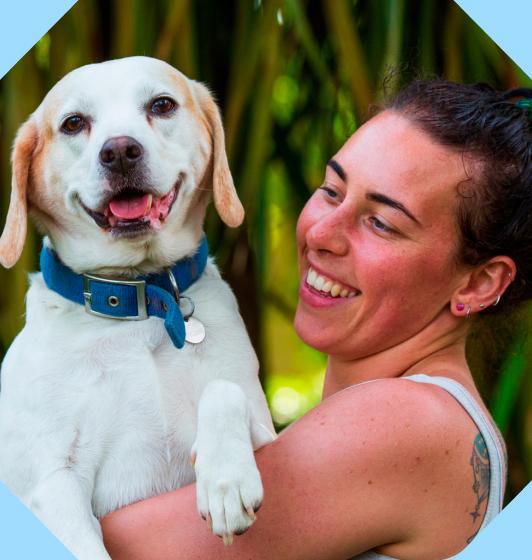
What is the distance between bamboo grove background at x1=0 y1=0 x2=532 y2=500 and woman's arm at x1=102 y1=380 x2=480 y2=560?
1.33 feet

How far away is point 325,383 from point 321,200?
1.19 ft

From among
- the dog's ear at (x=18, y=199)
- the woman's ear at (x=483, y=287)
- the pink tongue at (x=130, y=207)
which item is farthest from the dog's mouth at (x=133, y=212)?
the woman's ear at (x=483, y=287)

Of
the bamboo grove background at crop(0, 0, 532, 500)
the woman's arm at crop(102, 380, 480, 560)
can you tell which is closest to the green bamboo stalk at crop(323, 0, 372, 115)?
the bamboo grove background at crop(0, 0, 532, 500)

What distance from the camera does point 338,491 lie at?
50.1 inches

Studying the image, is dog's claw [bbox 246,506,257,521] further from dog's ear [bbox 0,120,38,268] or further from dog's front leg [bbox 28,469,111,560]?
dog's ear [bbox 0,120,38,268]

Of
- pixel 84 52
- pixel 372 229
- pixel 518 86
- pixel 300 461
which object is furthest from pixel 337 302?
pixel 84 52

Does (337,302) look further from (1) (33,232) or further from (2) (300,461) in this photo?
(1) (33,232)

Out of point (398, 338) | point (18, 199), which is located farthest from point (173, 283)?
point (398, 338)

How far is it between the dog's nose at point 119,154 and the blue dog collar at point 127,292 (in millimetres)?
181

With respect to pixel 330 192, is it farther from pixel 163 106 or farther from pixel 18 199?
pixel 18 199

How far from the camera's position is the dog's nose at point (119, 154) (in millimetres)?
1366

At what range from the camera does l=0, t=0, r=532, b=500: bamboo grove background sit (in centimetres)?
158

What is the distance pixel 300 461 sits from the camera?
1.29 meters

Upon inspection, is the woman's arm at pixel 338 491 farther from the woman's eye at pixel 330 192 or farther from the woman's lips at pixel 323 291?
the woman's eye at pixel 330 192
